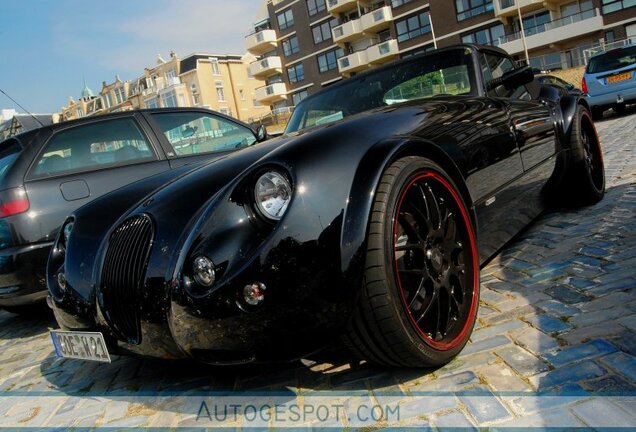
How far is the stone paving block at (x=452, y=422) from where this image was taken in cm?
166

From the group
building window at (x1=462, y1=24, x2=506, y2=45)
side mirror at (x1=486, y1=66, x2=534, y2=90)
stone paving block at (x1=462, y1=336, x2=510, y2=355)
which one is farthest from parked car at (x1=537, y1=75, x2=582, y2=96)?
building window at (x1=462, y1=24, x2=506, y2=45)

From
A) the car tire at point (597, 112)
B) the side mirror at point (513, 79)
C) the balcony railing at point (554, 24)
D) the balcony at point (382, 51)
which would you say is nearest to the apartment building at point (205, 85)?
the balcony at point (382, 51)

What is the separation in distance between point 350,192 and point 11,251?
9.01 feet

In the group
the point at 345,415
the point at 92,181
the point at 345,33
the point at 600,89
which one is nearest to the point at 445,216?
the point at 345,415

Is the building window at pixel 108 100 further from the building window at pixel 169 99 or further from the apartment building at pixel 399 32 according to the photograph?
the apartment building at pixel 399 32

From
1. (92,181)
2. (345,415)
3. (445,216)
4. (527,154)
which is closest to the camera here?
(345,415)

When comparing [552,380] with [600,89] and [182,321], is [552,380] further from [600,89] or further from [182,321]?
[600,89]

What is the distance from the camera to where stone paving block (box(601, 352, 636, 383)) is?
5.77 ft

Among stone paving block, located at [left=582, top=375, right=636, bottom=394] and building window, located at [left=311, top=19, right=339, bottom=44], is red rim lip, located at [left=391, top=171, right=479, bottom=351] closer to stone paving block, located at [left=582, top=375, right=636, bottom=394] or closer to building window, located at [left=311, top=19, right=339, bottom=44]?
stone paving block, located at [left=582, top=375, right=636, bottom=394]

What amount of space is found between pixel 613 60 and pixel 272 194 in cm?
1257

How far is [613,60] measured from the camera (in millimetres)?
11766

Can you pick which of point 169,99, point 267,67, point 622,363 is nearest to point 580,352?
point 622,363

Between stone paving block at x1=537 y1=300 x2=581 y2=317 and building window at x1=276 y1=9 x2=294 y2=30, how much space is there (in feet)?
167

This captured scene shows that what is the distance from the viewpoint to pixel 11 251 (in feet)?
→ 11.4
